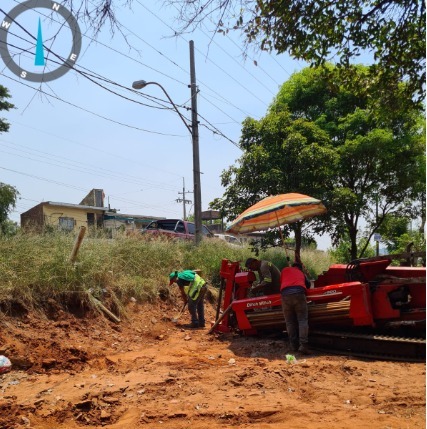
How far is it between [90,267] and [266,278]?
372cm

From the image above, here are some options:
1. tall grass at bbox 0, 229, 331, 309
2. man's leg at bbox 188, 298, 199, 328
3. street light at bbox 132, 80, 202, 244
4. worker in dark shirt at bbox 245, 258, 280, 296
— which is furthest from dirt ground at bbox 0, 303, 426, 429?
street light at bbox 132, 80, 202, 244

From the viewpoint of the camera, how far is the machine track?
23.0ft

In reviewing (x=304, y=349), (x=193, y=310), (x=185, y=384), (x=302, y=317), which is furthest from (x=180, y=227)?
(x=185, y=384)

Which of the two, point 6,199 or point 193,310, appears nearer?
point 193,310

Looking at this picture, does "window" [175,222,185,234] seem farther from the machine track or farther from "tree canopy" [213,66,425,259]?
the machine track

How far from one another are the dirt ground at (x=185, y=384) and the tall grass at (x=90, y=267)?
1.86ft

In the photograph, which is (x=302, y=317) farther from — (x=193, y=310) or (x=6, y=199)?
(x=6, y=199)

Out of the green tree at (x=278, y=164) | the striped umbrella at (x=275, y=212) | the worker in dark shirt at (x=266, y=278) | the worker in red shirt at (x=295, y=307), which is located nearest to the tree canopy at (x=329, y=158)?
the green tree at (x=278, y=164)

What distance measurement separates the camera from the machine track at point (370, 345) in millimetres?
7020

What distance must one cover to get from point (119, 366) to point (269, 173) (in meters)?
7.97

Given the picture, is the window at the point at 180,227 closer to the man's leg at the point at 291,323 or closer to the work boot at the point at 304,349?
the man's leg at the point at 291,323

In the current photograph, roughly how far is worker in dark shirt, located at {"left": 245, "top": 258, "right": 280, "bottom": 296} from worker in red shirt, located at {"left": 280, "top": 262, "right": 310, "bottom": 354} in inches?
43.7

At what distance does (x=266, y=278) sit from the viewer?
9.51m

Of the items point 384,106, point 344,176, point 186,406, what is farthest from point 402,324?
point 344,176
